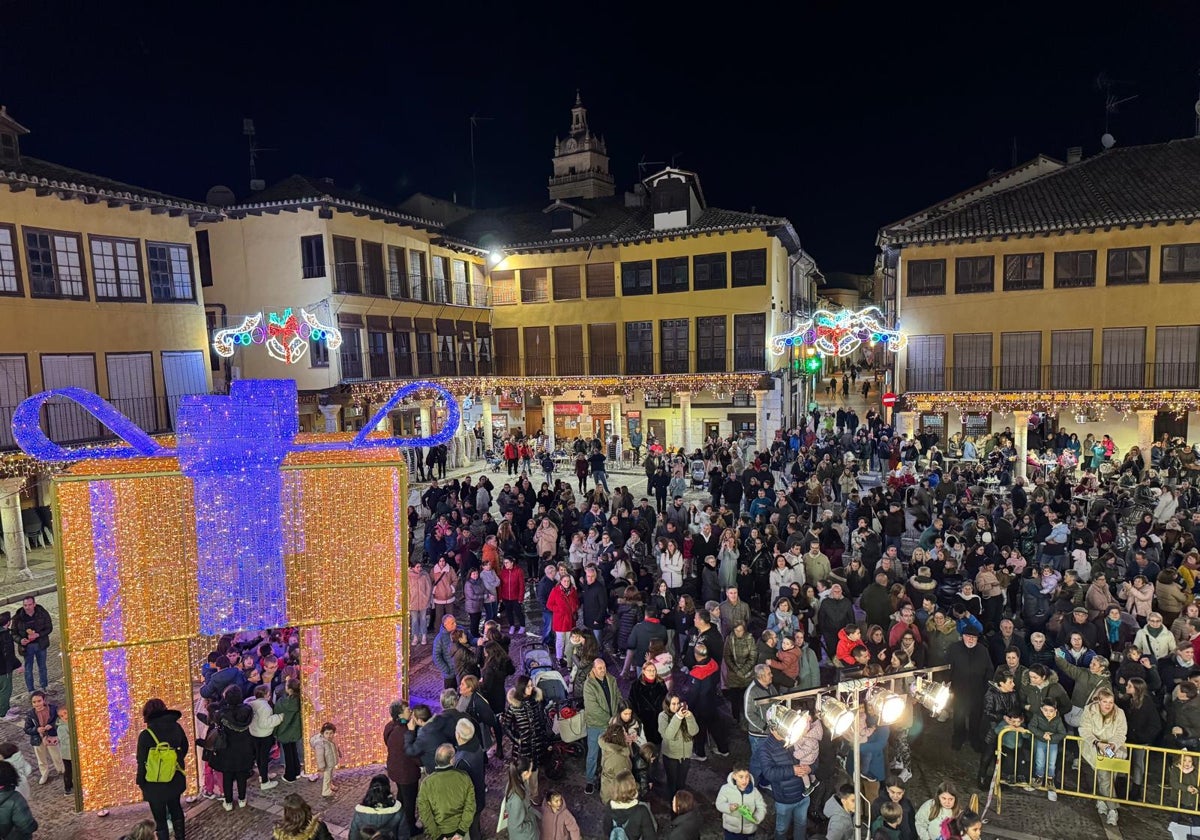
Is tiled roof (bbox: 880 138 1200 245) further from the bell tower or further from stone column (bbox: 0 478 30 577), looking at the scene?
stone column (bbox: 0 478 30 577)

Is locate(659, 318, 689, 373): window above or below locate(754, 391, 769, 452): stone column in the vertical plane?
above

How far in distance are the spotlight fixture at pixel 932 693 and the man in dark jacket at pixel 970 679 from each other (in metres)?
2.50

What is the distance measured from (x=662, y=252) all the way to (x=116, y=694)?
26.3 m

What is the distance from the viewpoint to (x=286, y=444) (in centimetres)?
797

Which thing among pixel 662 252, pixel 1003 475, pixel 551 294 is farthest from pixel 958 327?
pixel 551 294

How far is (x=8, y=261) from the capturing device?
18.1m

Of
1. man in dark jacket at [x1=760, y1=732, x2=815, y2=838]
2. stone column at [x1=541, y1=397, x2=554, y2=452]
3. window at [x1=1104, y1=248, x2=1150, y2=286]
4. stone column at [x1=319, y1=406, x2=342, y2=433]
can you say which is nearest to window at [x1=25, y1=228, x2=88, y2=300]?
stone column at [x1=319, y1=406, x2=342, y2=433]

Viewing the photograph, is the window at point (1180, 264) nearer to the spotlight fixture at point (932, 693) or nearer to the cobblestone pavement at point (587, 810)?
the cobblestone pavement at point (587, 810)

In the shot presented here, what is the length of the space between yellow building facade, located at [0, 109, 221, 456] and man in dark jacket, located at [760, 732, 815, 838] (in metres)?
19.5

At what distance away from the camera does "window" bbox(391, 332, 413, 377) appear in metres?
28.7

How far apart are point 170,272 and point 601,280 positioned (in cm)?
1653

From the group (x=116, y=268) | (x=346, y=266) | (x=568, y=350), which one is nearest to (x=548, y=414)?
(x=568, y=350)

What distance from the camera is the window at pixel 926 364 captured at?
2730cm

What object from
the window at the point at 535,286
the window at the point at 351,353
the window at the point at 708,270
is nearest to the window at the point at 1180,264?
the window at the point at 708,270
